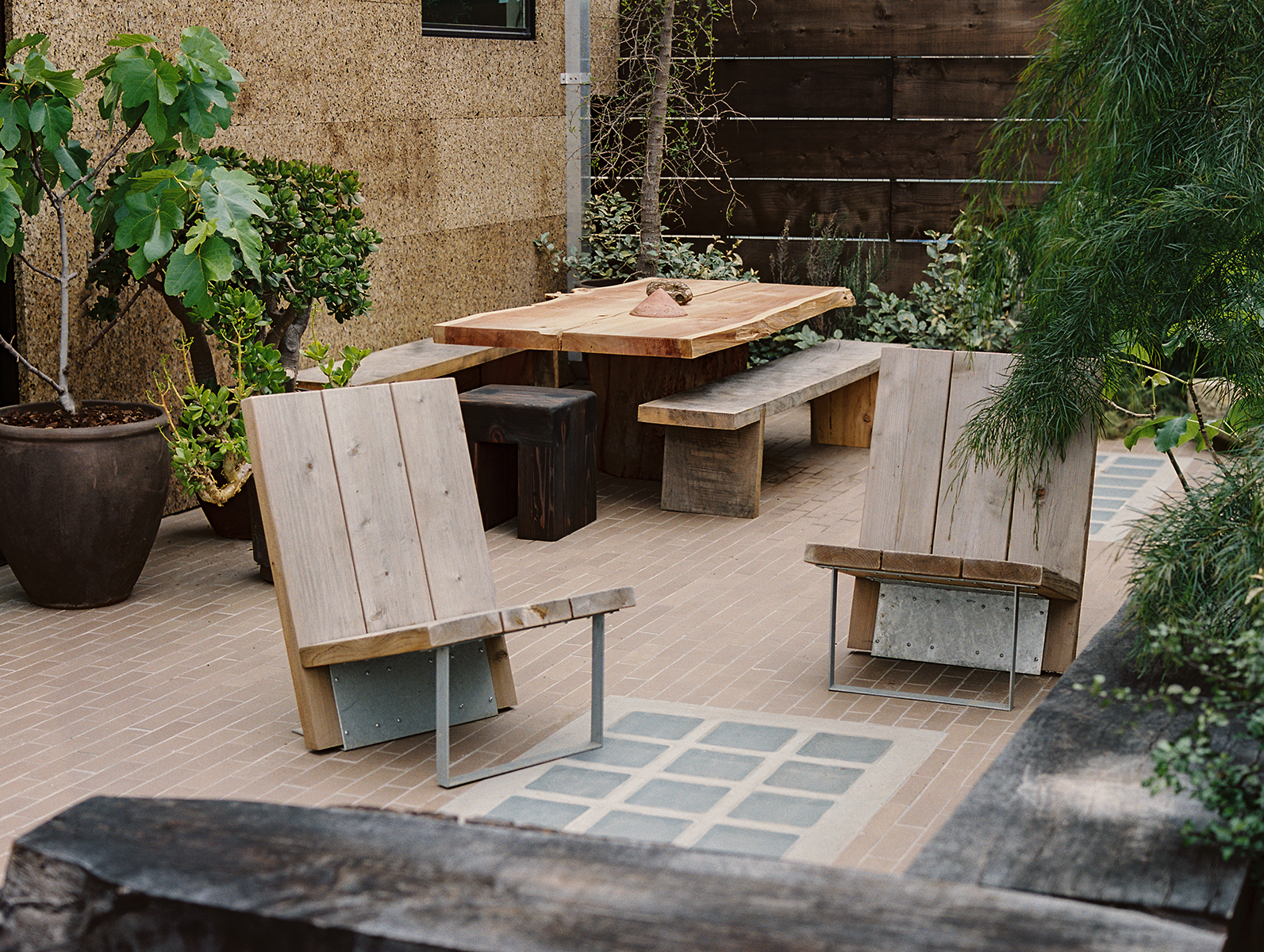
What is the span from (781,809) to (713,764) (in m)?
0.32

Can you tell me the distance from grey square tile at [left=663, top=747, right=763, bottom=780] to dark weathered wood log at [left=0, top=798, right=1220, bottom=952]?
5.73ft

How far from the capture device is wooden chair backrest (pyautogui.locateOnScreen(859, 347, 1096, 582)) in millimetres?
4309

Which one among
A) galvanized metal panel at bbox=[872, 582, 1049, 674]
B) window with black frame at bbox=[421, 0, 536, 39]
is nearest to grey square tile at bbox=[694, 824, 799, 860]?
galvanized metal panel at bbox=[872, 582, 1049, 674]

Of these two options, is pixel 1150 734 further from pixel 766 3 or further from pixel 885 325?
pixel 766 3

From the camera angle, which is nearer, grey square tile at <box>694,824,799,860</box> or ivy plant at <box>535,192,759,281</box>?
grey square tile at <box>694,824,799,860</box>

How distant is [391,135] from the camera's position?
7.65 meters

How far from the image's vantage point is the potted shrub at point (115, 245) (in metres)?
4.85

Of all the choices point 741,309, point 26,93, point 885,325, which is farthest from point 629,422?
point 26,93

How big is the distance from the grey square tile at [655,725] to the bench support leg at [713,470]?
252 cm

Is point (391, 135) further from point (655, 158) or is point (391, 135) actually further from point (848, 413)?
point (848, 413)

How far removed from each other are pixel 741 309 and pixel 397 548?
357cm

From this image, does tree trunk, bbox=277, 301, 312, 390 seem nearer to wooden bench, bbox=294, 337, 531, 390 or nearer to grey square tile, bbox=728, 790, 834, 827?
wooden bench, bbox=294, 337, 531, 390

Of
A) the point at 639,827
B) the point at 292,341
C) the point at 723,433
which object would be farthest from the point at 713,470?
the point at 639,827

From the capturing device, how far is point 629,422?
7406 mm
